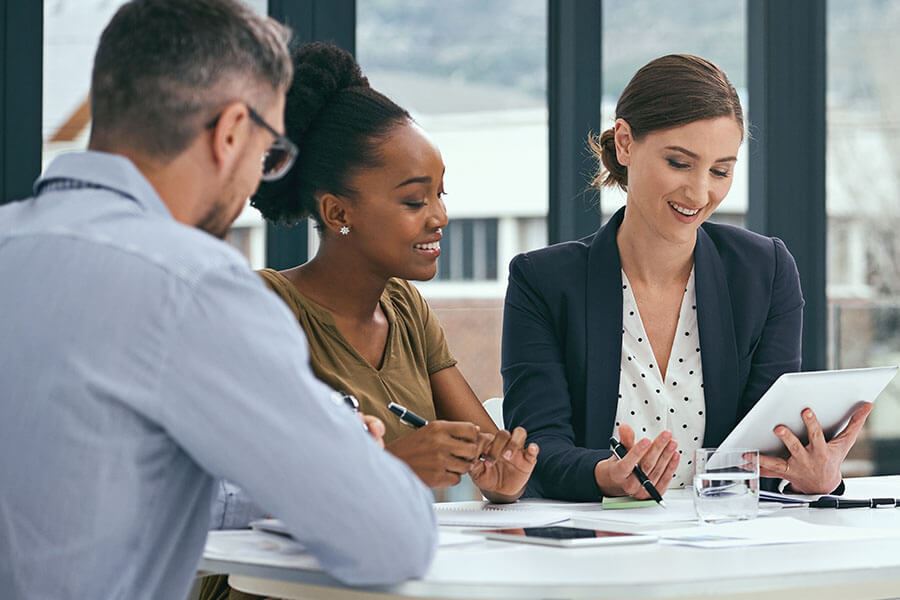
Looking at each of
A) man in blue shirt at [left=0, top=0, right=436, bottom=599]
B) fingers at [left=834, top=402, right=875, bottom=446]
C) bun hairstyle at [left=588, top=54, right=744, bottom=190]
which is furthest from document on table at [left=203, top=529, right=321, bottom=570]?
bun hairstyle at [left=588, top=54, right=744, bottom=190]

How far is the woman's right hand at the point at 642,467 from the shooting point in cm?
191

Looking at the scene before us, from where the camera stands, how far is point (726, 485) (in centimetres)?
175

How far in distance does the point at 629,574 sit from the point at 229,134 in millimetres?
633

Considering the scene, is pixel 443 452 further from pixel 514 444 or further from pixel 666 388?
pixel 666 388

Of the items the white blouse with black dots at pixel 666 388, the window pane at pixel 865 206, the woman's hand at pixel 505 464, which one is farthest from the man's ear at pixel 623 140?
the window pane at pixel 865 206

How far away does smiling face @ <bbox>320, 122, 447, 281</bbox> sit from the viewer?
2.27 metres

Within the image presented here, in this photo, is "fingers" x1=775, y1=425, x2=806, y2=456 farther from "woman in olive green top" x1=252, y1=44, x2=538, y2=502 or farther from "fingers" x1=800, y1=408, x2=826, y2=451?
"woman in olive green top" x1=252, y1=44, x2=538, y2=502

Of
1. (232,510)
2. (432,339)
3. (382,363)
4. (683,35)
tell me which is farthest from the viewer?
(683,35)

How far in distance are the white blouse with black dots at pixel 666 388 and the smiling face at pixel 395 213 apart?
43 centimetres

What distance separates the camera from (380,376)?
223 centimetres

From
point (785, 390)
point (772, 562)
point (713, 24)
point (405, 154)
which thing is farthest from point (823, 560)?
point (713, 24)

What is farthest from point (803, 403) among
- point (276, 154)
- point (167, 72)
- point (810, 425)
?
point (167, 72)

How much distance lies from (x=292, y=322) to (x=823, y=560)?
2.25 ft

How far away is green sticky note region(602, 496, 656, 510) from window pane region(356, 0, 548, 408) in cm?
163
